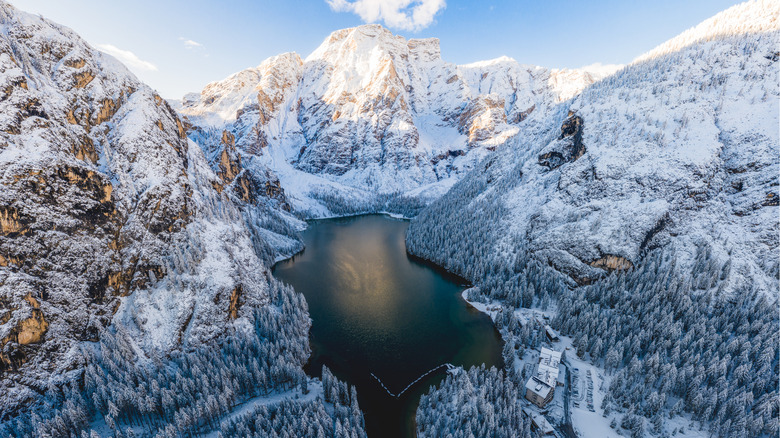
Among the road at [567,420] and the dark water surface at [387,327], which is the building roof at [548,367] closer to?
the road at [567,420]

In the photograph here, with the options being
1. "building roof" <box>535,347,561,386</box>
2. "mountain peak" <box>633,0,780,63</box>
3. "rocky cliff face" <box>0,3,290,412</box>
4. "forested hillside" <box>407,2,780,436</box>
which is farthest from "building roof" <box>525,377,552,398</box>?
"mountain peak" <box>633,0,780,63</box>

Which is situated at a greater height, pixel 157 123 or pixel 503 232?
pixel 157 123

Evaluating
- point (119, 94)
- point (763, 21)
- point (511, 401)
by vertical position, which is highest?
point (763, 21)

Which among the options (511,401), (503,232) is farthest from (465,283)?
(511,401)

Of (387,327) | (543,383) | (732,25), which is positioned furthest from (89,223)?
(732,25)

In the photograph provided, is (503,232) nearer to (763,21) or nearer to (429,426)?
(429,426)

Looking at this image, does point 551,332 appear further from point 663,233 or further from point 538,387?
point 663,233

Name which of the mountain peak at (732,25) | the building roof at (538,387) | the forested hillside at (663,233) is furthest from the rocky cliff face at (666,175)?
the building roof at (538,387)
